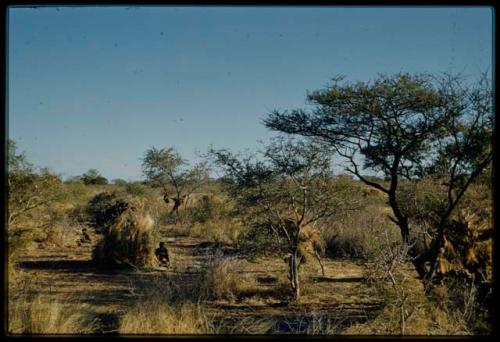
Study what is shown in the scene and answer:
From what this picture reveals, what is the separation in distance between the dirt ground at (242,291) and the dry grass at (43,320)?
40 cm

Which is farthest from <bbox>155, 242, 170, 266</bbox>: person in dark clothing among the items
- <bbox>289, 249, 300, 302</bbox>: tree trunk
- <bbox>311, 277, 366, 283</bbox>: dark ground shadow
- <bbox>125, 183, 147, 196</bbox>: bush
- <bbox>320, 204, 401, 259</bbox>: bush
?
<bbox>125, 183, 147, 196</bbox>: bush

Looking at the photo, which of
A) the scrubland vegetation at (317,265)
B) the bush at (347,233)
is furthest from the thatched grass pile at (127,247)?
the bush at (347,233)

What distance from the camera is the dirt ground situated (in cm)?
823

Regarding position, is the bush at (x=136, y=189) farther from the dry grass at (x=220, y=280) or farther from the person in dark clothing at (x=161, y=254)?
the dry grass at (x=220, y=280)

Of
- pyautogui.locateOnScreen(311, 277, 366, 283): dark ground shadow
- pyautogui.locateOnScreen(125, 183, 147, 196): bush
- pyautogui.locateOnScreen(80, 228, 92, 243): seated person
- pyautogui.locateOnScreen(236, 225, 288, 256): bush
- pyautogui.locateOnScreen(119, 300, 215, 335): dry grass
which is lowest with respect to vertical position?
pyautogui.locateOnScreen(119, 300, 215, 335): dry grass

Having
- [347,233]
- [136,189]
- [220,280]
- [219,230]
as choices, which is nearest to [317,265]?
[347,233]

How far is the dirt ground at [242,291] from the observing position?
823cm

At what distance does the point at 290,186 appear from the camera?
31.7ft

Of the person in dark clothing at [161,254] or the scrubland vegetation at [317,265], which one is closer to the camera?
the scrubland vegetation at [317,265]

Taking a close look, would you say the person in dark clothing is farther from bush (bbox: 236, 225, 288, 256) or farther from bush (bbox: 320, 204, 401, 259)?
bush (bbox: 320, 204, 401, 259)

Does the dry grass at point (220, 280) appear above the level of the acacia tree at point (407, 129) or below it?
below

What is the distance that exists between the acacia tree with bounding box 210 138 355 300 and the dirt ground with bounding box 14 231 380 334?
0.74m

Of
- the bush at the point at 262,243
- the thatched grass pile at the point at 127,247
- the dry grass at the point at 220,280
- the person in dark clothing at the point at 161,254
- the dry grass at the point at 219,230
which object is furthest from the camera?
the dry grass at the point at 219,230

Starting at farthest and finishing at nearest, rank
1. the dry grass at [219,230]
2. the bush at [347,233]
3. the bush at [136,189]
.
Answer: the bush at [136,189], the dry grass at [219,230], the bush at [347,233]
